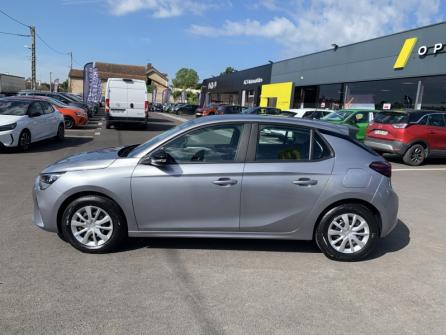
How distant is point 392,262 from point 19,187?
20.3ft

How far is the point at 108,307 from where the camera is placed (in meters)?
3.53

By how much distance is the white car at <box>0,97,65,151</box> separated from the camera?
1145 centimetres

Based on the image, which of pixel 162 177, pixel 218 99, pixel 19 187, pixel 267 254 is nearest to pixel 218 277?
pixel 267 254

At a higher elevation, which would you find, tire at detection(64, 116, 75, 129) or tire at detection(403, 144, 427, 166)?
tire at detection(403, 144, 427, 166)

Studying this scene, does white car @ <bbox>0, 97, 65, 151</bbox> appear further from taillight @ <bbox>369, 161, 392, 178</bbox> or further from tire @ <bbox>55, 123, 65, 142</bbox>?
taillight @ <bbox>369, 161, 392, 178</bbox>

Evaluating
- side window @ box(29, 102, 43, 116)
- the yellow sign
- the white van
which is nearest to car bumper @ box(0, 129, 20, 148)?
side window @ box(29, 102, 43, 116)

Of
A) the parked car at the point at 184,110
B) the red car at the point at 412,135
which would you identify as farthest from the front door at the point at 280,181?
the parked car at the point at 184,110

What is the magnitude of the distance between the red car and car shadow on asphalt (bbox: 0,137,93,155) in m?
9.83

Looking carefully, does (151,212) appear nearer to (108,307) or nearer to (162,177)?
(162,177)

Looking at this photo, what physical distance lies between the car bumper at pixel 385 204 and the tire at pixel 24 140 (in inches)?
398

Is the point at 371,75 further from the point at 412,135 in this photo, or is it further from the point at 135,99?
the point at 135,99

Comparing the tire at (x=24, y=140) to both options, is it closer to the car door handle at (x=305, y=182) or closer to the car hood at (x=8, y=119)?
the car hood at (x=8, y=119)

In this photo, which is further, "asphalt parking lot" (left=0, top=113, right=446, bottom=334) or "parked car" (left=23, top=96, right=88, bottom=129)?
"parked car" (left=23, top=96, right=88, bottom=129)

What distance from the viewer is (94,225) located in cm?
460
